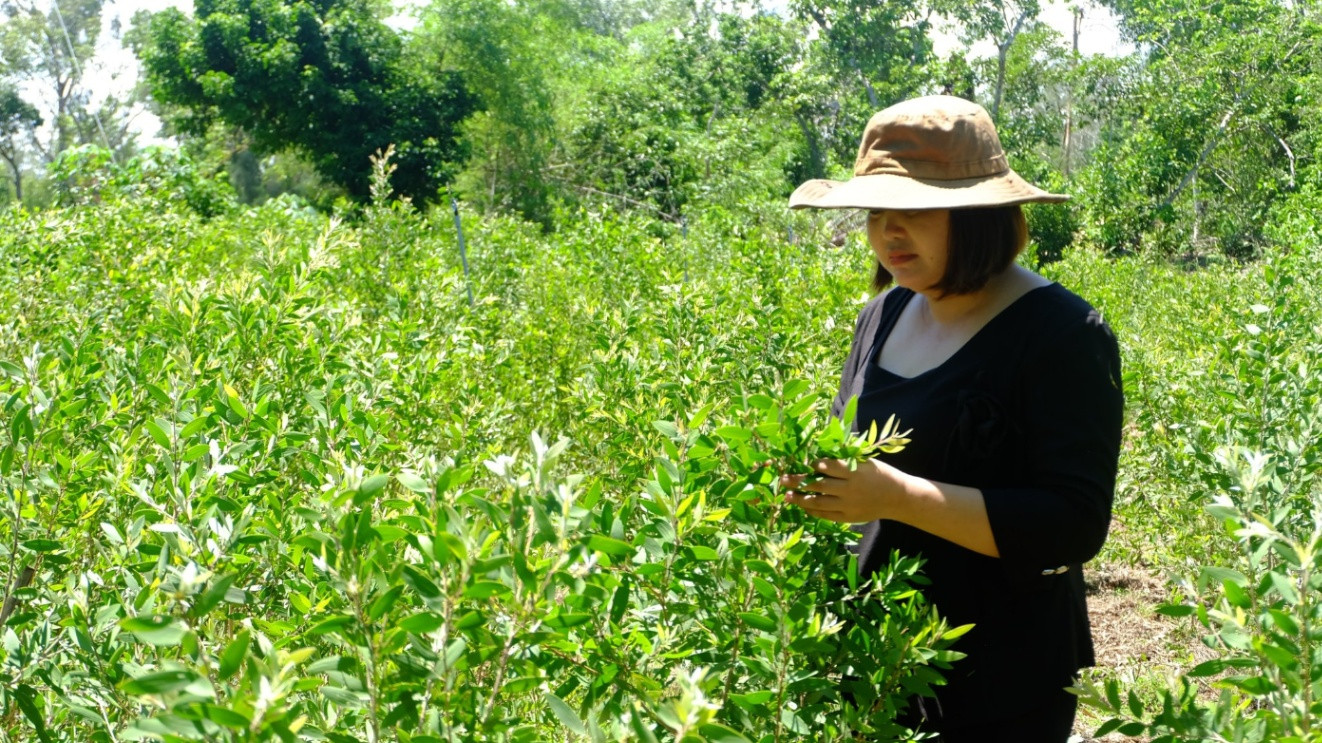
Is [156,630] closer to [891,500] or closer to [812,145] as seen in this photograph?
[891,500]

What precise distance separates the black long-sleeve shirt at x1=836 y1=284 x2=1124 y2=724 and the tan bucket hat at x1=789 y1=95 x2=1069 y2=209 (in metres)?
0.18

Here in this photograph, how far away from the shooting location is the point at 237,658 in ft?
2.91

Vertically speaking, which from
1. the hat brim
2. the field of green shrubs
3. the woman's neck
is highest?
the hat brim

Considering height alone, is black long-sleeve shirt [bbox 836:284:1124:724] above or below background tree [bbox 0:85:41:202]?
above

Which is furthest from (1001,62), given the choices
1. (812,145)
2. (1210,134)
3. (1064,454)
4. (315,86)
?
(1064,454)

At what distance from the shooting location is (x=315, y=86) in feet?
78.6

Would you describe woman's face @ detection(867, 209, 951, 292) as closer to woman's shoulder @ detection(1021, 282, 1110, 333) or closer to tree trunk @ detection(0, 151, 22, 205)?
woman's shoulder @ detection(1021, 282, 1110, 333)

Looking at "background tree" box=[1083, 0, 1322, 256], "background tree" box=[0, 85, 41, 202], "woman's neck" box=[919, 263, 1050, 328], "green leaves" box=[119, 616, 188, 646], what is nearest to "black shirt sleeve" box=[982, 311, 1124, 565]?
"woman's neck" box=[919, 263, 1050, 328]

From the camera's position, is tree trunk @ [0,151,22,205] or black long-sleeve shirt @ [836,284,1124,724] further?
tree trunk @ [0,151,22,205]

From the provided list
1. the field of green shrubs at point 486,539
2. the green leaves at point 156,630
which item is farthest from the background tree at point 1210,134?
the green leaves at point 156,630

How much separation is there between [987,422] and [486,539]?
89 cm

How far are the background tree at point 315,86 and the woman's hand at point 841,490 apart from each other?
2268cm

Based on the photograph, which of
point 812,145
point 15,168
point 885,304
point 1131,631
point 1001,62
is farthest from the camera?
point 15,168

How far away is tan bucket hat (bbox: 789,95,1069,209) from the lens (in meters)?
1.78
